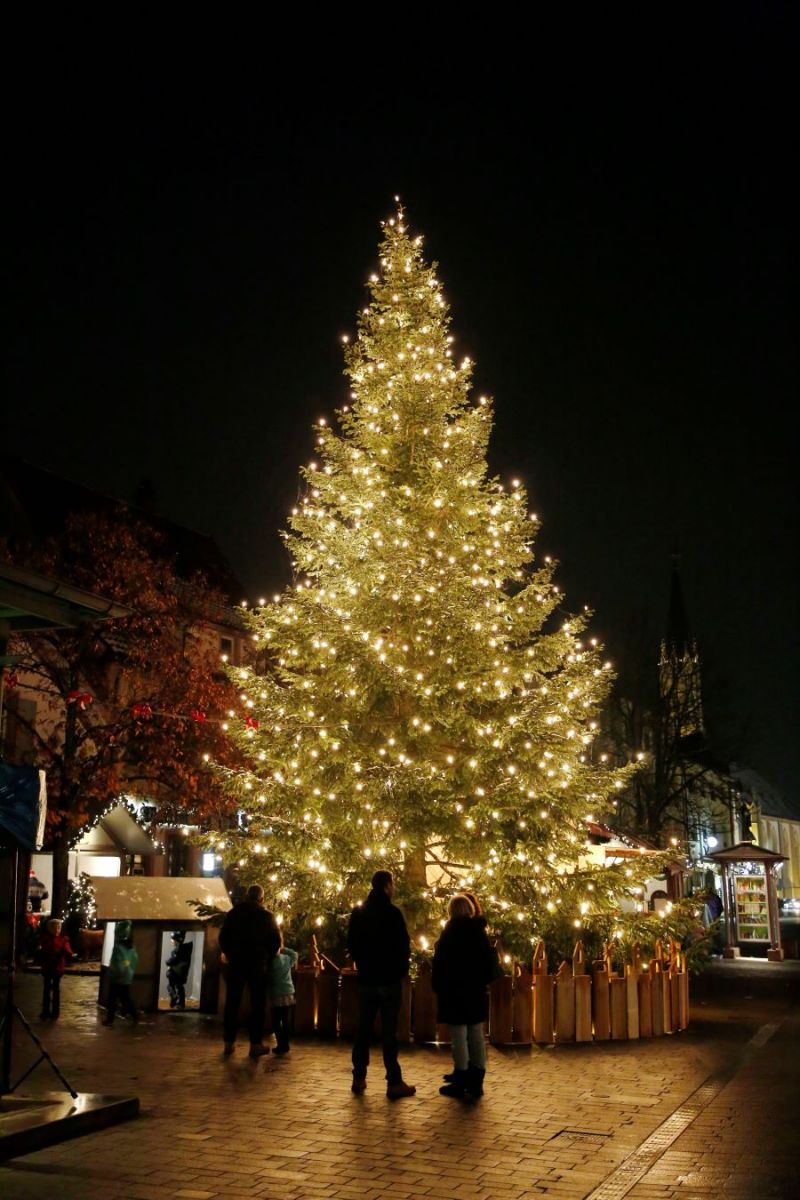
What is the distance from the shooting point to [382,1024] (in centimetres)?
998

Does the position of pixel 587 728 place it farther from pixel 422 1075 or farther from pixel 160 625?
pixel 160 625

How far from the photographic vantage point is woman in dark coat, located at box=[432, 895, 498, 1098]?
9.79 metres

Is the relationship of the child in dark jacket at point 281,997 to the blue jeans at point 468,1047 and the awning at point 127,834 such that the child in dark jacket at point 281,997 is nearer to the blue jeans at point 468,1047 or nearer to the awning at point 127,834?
the blue jeans at point 468,1047

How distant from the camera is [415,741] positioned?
50.6 ft

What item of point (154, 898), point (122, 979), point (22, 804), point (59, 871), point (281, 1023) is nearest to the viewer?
Answer: point (22, 804)

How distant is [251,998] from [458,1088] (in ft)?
9.80

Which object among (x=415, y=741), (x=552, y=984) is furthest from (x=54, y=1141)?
(x=415, y=741)

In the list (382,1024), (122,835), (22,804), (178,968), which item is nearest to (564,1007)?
(382,1024)

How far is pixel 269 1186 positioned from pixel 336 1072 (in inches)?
169

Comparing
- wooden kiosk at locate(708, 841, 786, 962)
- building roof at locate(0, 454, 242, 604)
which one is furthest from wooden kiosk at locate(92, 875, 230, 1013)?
wooden kiosk at locate(708, 841, 786, 962)

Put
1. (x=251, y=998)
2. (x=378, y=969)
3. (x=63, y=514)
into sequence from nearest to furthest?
(x=378, y=969)
(x=251, y=998)
(x=63, y=514)

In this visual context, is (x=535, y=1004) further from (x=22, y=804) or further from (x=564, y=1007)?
(x=22, y=804)

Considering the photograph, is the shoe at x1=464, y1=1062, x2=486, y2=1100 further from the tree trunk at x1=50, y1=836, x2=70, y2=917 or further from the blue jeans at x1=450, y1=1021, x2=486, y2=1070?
the tree trunk at x1=50, y1=836, x2=70, y2=917

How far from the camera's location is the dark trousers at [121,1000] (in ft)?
47.1
